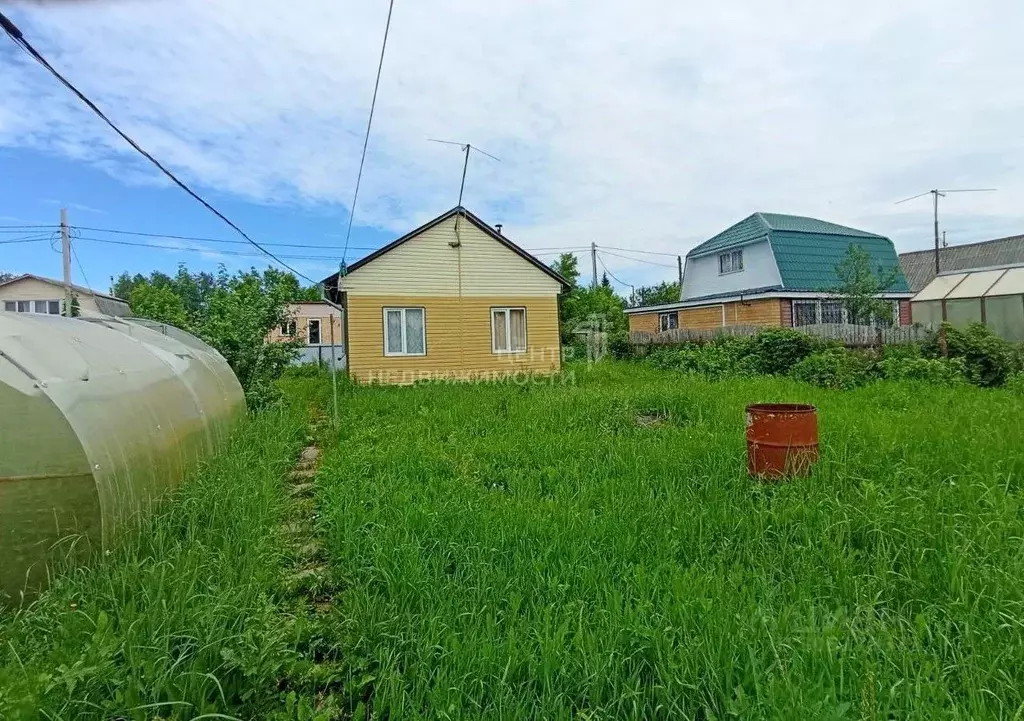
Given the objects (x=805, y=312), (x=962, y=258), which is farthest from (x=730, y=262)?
(x=962, y=258)

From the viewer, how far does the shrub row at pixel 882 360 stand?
427 inches

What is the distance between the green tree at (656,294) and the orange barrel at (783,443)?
3854cm

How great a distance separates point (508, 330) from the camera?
1583 centimetres

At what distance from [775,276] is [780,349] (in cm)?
901

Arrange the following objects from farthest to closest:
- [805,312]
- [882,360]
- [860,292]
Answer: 1. [805,312]
2. [860,292]
3. [882,360]

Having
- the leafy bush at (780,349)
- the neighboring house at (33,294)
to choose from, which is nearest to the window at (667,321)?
the leafy bush at (780,349)

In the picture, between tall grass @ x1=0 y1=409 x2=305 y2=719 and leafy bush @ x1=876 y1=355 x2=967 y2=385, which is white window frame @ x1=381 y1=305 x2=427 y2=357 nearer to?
leafy bush @ x1=876 y1=355 x2=967 y2=385

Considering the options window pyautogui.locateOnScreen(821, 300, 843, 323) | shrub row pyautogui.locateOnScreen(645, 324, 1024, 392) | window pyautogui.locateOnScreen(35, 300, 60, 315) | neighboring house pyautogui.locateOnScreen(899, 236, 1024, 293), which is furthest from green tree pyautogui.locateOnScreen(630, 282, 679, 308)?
window pyautogui.locateOnScreen(35, 300, 60, 315)

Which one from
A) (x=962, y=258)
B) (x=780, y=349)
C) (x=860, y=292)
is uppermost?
(x=962, y=258)

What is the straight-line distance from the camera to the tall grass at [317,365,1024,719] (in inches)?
79.0

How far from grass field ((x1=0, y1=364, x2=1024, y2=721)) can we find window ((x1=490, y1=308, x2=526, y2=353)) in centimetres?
1061

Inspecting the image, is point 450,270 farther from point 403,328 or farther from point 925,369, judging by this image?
point 925,369

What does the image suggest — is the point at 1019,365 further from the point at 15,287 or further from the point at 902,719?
the point at 15,287

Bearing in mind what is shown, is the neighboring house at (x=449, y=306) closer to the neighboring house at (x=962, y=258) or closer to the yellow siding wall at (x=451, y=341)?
the yellow siding wall at (x=451, y=341)
